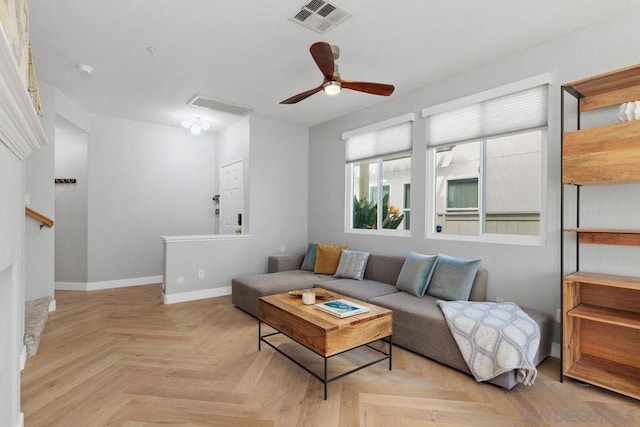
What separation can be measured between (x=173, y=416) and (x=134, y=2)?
272cm

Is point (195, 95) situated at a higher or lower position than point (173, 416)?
higher

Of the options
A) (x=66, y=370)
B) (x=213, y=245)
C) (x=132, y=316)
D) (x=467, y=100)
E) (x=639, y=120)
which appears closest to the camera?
(x=639, y=120)

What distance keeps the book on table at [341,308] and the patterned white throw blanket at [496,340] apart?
708mm

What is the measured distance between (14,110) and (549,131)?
3.42 metres

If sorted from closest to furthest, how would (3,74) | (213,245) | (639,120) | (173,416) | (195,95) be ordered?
(3,74) < (173,416) < (639,120) < (195,95) < (213,245)

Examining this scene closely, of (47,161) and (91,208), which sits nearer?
(47,161)

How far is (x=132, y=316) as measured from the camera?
12.3ft

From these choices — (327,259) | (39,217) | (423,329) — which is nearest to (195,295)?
(327,259)

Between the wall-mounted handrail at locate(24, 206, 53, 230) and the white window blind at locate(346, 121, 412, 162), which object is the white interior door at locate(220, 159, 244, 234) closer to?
the white window blind at locate(346, 121, 412, 162)

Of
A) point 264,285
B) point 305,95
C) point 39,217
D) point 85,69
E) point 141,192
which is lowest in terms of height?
point 264,285

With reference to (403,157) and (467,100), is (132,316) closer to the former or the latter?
(403,157)

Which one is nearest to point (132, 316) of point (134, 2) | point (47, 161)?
point (47, 161)

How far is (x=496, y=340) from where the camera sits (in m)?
2.24

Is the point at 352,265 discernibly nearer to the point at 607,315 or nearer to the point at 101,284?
the point at 607,315
